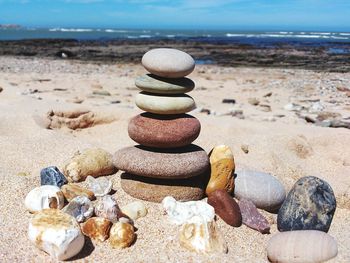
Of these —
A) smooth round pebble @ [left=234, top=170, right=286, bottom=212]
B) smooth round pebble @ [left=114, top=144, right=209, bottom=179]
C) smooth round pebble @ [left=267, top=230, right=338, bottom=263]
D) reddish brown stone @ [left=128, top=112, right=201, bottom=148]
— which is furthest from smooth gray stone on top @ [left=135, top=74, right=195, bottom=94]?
smooth round pebble @ [left=267, top=230, right=338, bottom=263]

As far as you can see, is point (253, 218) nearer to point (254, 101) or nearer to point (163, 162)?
point (163, 162)

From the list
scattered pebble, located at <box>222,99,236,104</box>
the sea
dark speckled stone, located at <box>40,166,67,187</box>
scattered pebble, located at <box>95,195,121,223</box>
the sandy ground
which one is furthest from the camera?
the sea

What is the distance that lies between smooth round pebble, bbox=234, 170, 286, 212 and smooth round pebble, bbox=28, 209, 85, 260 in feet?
6.45

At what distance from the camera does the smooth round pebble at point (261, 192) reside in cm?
473

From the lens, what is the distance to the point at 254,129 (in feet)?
25.8

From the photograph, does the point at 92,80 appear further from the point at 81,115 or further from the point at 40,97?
the point at 81,115

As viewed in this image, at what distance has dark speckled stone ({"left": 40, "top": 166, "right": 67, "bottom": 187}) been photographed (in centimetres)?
471

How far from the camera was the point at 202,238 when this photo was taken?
3.72 m

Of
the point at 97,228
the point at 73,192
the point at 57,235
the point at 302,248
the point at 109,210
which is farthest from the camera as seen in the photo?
the point at 73,192

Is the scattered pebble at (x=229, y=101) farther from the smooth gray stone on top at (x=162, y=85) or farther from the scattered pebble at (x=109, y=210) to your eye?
the scattered pebble at (x=109, y=210)

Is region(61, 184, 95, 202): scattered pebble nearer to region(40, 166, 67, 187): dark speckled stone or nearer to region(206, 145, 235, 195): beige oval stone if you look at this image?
region(40, 166, 67, 187): dark speckled stone

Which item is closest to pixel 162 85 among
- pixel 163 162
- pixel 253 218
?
pixel 163 162

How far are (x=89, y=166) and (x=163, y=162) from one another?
114cm

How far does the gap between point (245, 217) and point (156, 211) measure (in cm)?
92
